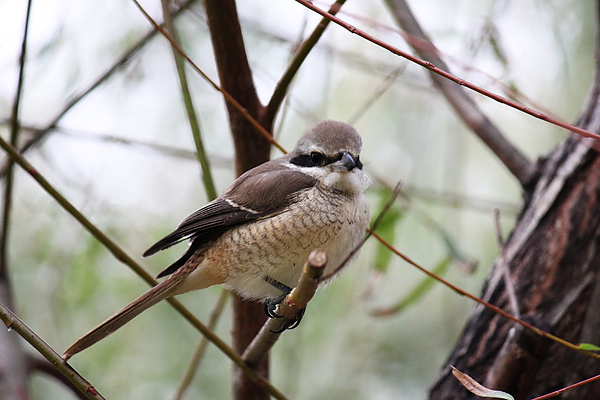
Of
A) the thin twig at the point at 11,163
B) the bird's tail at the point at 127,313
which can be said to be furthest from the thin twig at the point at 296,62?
the thin twig at the point at 11,163

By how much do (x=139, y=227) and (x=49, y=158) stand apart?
2.21 feet

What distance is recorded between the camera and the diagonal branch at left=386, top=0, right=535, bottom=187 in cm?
319

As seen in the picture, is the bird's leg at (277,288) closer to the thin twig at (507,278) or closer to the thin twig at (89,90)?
the thin twig at (507,278)

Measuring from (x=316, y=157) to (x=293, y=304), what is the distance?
3.11 feet

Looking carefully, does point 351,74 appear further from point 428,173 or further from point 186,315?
point 186,315

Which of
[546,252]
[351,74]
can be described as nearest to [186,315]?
[546,252]

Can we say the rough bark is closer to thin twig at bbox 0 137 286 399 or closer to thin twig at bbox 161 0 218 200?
Result: thin twig at bbox 161 0 218 200

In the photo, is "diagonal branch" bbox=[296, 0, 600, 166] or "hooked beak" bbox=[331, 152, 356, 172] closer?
"diagonal branch" bbox=[296, 0, 600, 166]

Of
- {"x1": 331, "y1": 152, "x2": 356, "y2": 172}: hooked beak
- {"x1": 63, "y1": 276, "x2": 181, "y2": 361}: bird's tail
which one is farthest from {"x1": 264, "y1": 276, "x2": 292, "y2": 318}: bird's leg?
{"x1": 331, "y1": 152, "x2": 356, "y2": 172}: hooked beak

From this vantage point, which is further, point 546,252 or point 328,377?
point 328,377

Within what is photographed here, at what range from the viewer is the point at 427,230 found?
15.6 feet

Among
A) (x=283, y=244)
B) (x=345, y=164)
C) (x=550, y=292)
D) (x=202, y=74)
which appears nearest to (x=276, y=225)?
(x=283, y=244)

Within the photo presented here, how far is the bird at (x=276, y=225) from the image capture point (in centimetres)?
253

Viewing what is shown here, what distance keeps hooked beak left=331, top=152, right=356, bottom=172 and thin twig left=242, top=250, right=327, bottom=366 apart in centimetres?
63
